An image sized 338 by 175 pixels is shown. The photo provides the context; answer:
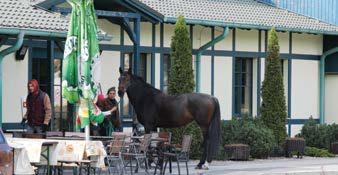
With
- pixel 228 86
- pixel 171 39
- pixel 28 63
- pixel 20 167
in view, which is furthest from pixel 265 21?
pixel 20 167

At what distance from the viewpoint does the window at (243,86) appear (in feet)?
92.6

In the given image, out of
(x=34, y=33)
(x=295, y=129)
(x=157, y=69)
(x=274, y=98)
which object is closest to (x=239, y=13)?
(x=274, y=98)

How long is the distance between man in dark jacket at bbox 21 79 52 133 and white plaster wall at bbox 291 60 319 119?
11.9 meters

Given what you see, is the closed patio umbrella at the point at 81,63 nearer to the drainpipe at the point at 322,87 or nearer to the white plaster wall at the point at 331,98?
the drainpipe at the point at 322,87

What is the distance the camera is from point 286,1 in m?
31.6

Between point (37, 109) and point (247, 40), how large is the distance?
401 inches

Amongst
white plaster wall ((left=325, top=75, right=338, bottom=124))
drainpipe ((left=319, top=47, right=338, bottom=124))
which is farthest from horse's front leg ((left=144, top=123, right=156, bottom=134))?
white plaster wall ((left=325, top=75, right=338, bottom=124))

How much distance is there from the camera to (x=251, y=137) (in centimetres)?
2581

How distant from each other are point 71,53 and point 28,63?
5.20m

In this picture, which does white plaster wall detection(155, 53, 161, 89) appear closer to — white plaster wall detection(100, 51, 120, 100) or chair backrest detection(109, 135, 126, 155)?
white plaster wall detection(100, 51, 120, 100)

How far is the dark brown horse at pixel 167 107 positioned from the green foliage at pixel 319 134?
315 inches

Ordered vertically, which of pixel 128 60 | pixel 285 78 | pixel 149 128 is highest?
pixel 128 60

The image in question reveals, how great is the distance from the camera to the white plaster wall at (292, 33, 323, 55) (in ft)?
97.0

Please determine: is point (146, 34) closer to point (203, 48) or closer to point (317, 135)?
point (203, 48)
